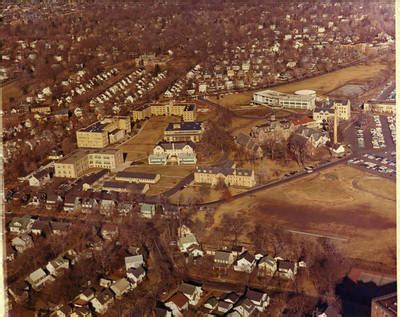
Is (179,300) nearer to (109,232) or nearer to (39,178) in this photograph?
(109,232)

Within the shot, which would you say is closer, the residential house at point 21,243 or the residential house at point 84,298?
the residential house at point 84,298

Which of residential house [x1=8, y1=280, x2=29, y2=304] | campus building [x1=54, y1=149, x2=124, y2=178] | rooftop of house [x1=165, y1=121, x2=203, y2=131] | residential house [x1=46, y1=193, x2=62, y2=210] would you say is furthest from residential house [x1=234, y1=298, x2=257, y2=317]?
rooftop of house [x1=165, y1=121, x2=203, y2=131]

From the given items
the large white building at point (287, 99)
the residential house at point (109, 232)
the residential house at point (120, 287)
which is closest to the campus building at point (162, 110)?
the large white building at point (287, 99)

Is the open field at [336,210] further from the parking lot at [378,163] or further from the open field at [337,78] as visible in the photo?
the open field at [337,78]

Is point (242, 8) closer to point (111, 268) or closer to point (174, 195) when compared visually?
point (174, 195)

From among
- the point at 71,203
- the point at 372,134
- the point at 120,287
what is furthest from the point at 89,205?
the point at 372,134
